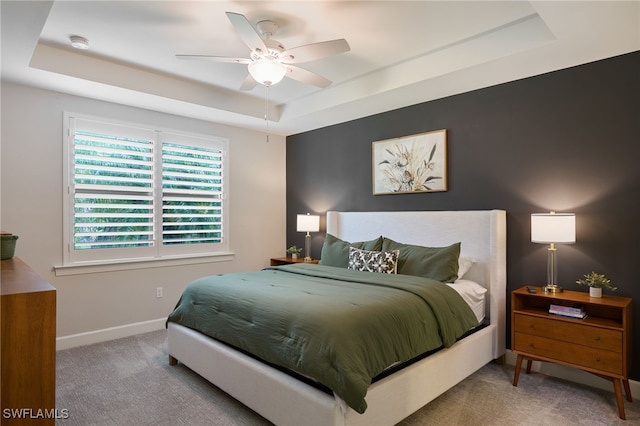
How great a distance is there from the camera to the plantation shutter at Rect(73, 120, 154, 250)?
3807 mm

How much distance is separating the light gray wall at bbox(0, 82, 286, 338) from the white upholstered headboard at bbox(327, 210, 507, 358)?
208cm

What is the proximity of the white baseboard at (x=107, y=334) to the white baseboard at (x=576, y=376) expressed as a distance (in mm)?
3905

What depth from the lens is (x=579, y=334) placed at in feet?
8.54

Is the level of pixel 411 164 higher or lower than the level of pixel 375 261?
higher

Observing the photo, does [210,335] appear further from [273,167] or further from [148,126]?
[273,167]

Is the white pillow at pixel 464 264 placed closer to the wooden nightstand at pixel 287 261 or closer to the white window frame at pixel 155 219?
the wooden nightstand at pixel 287 261

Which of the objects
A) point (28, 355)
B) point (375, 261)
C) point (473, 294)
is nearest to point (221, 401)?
point (28, 355)

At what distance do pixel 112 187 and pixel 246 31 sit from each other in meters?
2.59

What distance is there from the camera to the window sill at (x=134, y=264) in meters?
3.71

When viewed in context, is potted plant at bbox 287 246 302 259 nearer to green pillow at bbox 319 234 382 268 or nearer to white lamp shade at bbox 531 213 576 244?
green pillow at bbox 319 234 382 268

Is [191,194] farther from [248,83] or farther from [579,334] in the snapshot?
[579,334]

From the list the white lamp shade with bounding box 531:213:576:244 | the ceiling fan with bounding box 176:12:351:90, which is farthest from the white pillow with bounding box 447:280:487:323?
the ceiling fan with bounding box 176:12:351:90

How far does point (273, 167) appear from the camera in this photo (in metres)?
5.54

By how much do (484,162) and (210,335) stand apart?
9.47 feet
